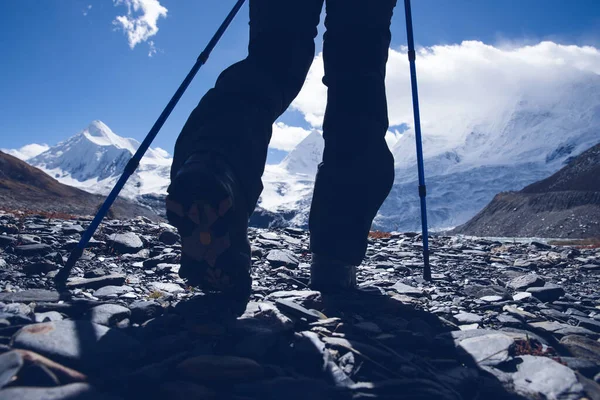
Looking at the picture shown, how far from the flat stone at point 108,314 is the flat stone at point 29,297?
1.28 feet

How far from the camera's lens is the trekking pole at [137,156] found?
9.46 ft

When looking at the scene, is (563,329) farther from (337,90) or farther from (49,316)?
(49,316)

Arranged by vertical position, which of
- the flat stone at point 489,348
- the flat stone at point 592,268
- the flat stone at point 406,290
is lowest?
the flat stone at point 489,348

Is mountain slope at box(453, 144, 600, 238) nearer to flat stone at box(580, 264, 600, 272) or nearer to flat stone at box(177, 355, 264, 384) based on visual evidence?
flat stone at box(580, 264, 600, 272)

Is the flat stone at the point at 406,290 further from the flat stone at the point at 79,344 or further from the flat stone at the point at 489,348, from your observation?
the flat stone at the point at 79,344

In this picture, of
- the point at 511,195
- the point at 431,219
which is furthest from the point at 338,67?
the point at 431,219

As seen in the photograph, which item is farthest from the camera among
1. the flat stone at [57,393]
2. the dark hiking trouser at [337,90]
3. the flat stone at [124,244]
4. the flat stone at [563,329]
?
the flat stone at [124,244]

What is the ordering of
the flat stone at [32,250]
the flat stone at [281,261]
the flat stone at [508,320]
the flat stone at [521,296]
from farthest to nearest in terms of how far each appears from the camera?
the flat stone at [281,261], the flat stone at [32,250], the flat stone at [521,296], the flat stone at [508,320]

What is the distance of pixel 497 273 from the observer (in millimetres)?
5102

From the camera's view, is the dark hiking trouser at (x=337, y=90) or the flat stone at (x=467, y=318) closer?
the dark hiking trouser at (x=337, y=90)

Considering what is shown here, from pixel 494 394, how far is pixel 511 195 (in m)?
93.8

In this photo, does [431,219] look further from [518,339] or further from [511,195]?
[518,339]

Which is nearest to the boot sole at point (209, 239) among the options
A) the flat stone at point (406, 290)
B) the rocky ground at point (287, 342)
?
the rocky ground at point (287, 342)

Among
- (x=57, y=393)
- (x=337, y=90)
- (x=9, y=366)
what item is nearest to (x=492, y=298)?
(x=337, y=90)
